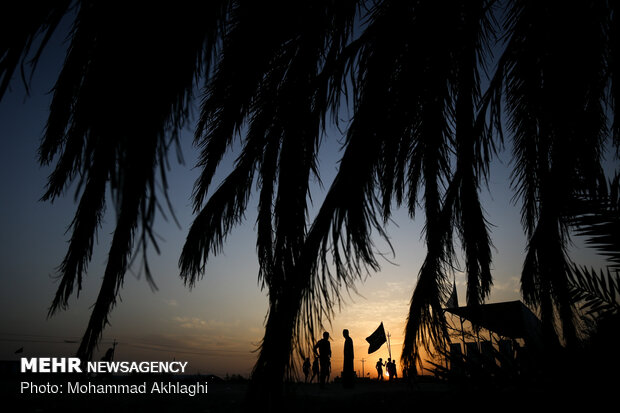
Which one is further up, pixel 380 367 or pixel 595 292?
pixel 595 292

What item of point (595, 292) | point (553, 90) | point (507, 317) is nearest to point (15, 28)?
point (595, 292)

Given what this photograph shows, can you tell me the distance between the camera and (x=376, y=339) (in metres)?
12.3

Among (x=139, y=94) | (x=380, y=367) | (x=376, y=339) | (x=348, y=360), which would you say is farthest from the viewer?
(x=380, y=367)

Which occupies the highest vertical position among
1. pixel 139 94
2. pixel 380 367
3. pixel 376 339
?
pixel 139 94

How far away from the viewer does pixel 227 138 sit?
9.44 feet

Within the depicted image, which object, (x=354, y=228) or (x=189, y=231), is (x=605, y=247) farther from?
(x=189, y=231)

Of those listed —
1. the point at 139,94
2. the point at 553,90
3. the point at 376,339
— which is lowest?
the point at 376,339

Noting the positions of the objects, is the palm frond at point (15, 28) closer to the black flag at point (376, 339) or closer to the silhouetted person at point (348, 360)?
the silhouetted person at point (348, 360)

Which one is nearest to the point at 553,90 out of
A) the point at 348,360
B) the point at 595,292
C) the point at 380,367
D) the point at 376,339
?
the point at 595,292

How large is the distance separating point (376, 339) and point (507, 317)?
822 cm

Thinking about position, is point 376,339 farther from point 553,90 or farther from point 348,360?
point 553,90

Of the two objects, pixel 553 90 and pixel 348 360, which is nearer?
pixel 553 90

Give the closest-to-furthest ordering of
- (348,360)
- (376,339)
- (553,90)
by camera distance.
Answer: (553,90) → (348,360) → (376,339)

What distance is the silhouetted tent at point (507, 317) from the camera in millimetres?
1756
